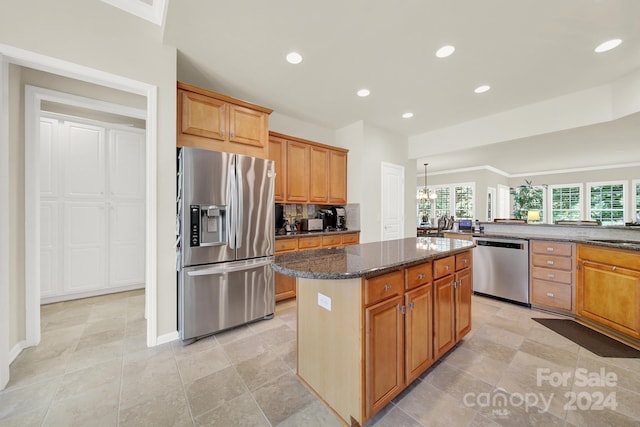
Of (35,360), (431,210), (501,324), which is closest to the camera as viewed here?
(35,360)

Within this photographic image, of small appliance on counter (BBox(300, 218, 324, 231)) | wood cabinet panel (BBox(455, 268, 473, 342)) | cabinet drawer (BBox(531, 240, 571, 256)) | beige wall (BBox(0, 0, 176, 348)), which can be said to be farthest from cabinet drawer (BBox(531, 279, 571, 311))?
beige wall (BBox(0, 0, 176, 348))

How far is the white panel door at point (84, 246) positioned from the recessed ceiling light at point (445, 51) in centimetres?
464

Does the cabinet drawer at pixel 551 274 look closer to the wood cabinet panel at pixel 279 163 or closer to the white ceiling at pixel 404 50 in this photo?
the white ceiling at pixel 404 50

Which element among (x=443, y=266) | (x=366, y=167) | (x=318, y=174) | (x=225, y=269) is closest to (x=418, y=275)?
(x=443, y=266)

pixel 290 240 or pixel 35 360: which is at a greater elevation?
pixel 290 240

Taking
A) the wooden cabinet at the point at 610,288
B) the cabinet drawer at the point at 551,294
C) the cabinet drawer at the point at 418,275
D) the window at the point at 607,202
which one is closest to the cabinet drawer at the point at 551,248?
the wooden cabinet at the point at 610,288

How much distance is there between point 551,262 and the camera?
2.92 m

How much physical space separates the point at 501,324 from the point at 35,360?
14.3 ft

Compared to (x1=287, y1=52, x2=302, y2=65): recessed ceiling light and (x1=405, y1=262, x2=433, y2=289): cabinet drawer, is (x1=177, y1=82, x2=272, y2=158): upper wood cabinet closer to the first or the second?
(x1=287, y1=52, x2=302, y2=65): recessed ceiling light

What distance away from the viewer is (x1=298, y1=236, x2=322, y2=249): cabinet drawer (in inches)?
134

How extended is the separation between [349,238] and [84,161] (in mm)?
3979

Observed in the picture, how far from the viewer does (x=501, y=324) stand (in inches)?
104

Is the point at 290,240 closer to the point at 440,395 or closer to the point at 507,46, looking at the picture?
the point at 440,395

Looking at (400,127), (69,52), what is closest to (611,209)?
(400,127)
